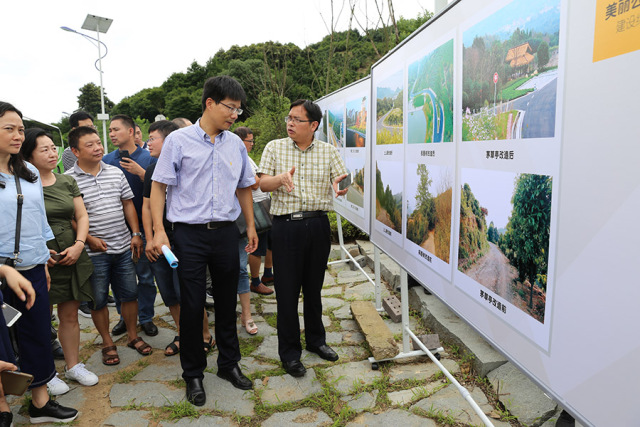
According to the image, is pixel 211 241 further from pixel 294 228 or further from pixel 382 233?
pixel 382 233

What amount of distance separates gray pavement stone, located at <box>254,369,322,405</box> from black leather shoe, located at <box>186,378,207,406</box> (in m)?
0.41

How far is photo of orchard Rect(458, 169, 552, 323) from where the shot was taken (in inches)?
61.8

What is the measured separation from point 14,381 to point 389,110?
291cm

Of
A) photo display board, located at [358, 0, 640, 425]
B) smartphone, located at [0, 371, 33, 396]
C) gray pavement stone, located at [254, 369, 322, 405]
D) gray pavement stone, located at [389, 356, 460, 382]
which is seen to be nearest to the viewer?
photo display board, located at [358, 0, 640, 425]

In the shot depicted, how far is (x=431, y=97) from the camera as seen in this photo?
247cm

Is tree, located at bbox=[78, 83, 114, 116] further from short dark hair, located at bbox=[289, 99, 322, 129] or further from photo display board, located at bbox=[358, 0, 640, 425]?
photo display board, located at bbox=[358, 0, 640, 425]

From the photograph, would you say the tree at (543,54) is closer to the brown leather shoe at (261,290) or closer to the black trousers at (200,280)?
the black trousers at (200,280)

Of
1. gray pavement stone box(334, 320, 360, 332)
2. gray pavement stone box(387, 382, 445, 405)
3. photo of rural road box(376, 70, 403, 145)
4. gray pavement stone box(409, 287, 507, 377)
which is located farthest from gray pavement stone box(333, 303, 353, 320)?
photo of rural road box(376, 70, 403, 145)

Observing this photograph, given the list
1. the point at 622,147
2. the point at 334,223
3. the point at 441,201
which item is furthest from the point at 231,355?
the point at 334,223

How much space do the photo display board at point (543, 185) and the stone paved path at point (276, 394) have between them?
91cm

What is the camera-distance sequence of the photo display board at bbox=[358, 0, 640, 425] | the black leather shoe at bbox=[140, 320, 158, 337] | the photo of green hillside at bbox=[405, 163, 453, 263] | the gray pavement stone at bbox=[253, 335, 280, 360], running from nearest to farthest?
the photo display board at bbox=[358, 0, 640, 425] → the photo of green hillside at bbox=[405, 163, 453, 263] → the gray pavement stone at bbox=[253, 335, 280, 360] → the black leather shoe at bbox=[140, 320, 158, 337]

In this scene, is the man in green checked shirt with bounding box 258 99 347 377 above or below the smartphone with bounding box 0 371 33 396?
above

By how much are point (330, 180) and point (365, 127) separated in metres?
1.12

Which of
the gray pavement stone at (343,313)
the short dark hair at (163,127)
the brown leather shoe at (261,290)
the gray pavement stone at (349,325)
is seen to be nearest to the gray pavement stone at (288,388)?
the gray pavement stone at (349,325)
